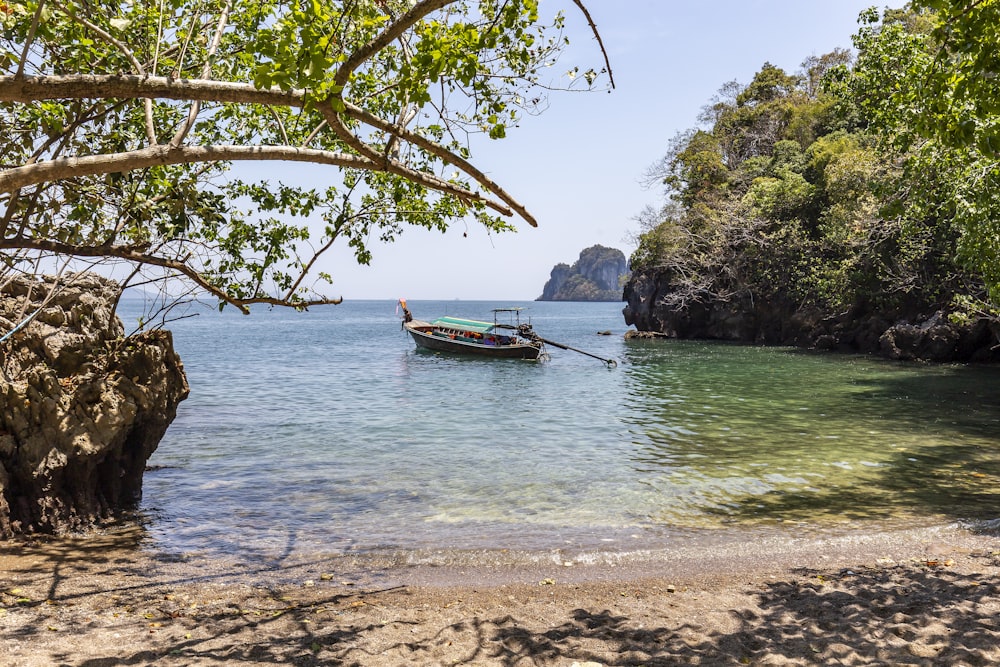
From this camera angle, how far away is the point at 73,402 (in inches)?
354

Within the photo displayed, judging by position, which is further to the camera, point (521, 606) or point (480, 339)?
point (480, 339)

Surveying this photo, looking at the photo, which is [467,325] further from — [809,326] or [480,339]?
[809,326]

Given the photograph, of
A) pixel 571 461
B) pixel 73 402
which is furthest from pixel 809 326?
pixel 73 402

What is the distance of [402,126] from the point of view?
5156 mm

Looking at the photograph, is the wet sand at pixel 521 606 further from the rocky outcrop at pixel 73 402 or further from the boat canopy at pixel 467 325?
the boat canopy at pixel 467 325

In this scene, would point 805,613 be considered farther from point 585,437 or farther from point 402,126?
point 585,437

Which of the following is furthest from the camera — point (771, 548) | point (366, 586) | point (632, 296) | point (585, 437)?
point (632, 296)

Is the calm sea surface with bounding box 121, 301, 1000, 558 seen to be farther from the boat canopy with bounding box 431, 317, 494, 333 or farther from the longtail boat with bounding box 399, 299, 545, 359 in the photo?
the boat canopy with bounding box 431, 317, 494, 333

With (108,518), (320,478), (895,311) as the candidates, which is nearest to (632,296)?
(895,311)

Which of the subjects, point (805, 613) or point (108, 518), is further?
point (108, 518)

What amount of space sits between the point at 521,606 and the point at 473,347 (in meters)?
35.5

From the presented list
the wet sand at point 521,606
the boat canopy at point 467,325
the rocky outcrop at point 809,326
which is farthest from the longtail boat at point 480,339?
the wet sand at point 521,606

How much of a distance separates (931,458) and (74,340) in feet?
51.5

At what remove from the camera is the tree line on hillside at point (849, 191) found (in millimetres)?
13383
